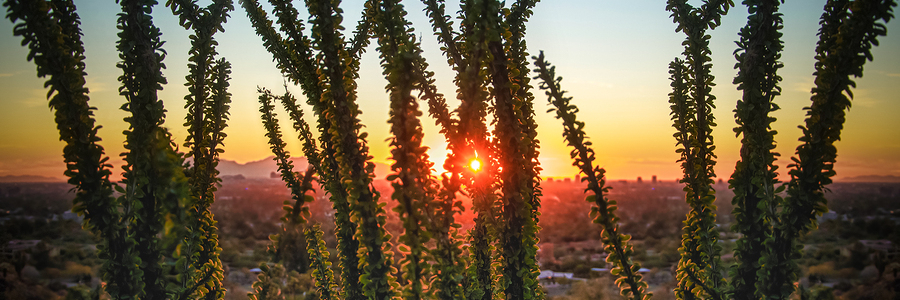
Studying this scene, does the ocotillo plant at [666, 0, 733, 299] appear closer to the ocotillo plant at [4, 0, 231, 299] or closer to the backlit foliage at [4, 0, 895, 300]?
the backlit foliage at [4, 0, 895, 300]

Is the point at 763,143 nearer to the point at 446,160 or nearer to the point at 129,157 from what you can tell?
the point at 446,160

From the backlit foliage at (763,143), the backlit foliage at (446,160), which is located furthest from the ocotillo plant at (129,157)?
the backlit foliage at (763,143)

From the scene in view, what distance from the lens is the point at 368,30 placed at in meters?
2.86

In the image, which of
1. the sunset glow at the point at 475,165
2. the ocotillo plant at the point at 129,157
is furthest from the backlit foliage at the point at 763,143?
the ocotillo plant at the point at 129,157

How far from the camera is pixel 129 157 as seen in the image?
74.0 inches

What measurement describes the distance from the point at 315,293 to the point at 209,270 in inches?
27.8

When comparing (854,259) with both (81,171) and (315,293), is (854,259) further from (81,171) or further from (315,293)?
(81,171)

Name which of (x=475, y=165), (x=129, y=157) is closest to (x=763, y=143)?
(x=475, y=165)

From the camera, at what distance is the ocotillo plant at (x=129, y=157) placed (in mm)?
1665

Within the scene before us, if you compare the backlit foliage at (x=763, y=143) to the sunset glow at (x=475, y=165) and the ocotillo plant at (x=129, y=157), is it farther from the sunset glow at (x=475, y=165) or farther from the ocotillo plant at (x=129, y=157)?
the ocotillo plant at (x=129, y=157)

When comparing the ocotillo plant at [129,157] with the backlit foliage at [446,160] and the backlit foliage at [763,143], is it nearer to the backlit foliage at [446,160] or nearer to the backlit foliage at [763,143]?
the backlit foliage at [446,160]

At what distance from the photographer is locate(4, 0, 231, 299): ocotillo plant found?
1665 mm

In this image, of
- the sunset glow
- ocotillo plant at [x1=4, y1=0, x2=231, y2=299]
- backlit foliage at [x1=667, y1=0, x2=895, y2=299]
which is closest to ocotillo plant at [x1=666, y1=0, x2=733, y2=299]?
backlit foliage at [x1=667, y1=0, x2=895, y2=299]

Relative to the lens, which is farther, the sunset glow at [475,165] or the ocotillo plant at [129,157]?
the sunset glow at [475,165]
